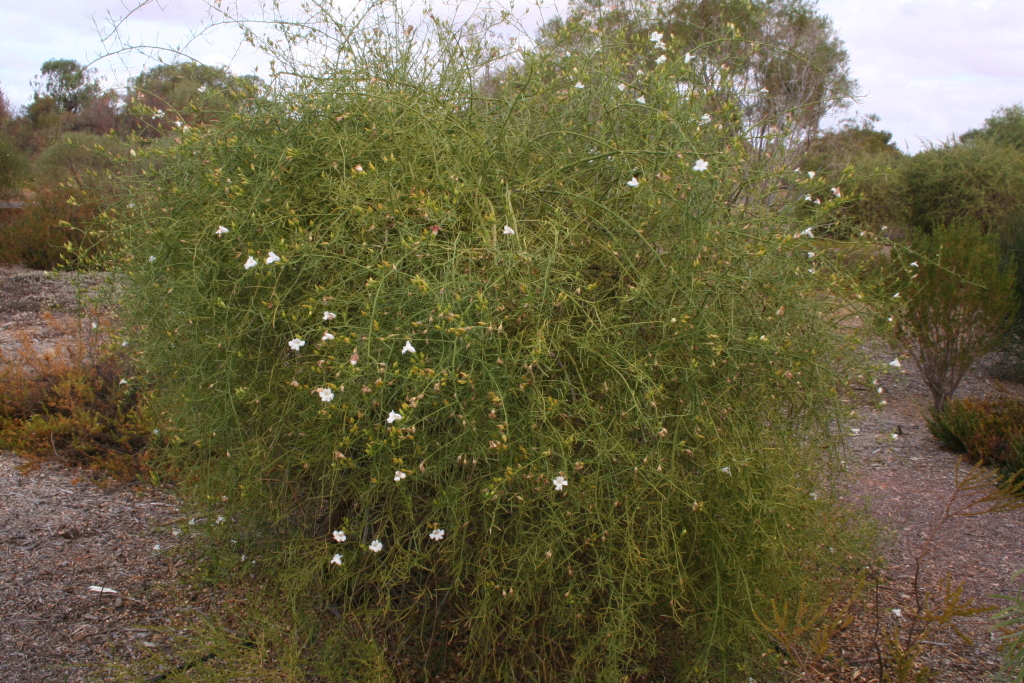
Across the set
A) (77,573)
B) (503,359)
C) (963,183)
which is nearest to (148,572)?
(77,573)

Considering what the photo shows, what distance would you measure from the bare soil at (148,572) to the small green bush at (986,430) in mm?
207

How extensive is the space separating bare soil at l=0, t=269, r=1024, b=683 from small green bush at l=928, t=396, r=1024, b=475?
0.68ft

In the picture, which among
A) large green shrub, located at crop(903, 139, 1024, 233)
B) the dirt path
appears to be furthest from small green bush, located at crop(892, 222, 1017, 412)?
large green shrub, located at crop(903, 139, 1024, 233)

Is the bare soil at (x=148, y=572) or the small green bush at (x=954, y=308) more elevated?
the small green bush at (x=954, y=308)

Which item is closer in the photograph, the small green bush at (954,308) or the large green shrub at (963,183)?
the small green bush at (954,308)

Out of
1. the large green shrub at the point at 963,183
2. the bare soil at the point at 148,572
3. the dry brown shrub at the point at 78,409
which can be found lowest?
the bare soil at the point at 148,572

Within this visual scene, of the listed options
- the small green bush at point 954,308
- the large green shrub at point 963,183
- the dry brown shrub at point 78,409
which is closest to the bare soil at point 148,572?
the dry brown shrub at point 78,409

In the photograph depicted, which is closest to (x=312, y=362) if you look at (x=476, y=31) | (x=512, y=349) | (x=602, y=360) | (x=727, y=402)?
(x=512, y=349)

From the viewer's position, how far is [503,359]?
2.17 m

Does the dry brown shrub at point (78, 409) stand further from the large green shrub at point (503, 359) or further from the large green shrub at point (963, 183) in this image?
the large green shrub at point (963, 183)

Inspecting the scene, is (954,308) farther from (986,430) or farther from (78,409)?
(78,409)

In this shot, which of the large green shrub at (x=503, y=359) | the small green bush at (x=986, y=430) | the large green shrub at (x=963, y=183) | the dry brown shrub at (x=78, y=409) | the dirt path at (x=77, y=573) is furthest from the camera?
the large green shrub at (x=963, y=183)

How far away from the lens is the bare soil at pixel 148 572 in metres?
2.84

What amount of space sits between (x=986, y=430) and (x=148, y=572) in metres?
5.16
